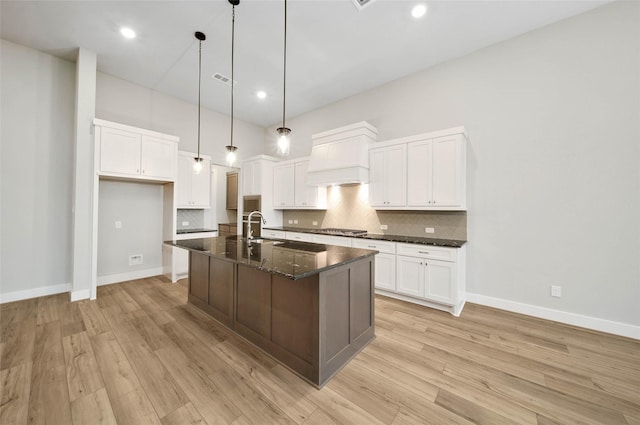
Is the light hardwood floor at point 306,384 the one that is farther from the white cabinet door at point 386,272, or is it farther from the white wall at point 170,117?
the white wall at point 170,117

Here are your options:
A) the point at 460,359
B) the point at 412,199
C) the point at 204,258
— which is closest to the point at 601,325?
the point at 460,359

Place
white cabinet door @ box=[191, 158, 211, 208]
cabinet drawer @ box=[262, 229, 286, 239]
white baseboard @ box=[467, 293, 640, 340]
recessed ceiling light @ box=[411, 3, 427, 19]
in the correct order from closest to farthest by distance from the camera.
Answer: white baseboard @ box=[467, 293, 640, 340] < recessed ceiling light @ box=[411, 3, 427, 19] < white cabinet door @ box=[191, 158, 211, 208] < cabinet drawer @ box=[262, 229, 286, 239]

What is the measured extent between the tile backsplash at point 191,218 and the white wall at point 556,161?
16.4 feet

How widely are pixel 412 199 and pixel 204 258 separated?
9.95 ft

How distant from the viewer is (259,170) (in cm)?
546

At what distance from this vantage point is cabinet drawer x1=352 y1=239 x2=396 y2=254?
3543 millimetres

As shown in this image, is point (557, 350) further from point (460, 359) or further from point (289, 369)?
point (289, 369)

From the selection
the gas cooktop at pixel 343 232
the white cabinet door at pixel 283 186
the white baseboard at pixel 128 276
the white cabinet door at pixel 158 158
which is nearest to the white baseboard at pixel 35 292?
the white baseboard at pixel 128 276

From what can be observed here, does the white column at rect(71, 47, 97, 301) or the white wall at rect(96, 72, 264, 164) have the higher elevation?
the white wall at rect(96, 72, 264, 164)

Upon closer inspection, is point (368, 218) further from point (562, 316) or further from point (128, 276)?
point (128, 276)

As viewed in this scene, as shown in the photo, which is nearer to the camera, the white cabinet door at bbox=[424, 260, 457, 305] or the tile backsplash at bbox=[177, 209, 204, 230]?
the white cabinet door at bbox=[424, 260, 457, 305]

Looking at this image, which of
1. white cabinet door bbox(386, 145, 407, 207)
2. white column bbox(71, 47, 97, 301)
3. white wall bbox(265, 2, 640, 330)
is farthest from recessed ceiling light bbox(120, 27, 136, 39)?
white wall bbox(265, 2, 640, 330)

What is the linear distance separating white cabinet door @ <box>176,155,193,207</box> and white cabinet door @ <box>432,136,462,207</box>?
14.7ft

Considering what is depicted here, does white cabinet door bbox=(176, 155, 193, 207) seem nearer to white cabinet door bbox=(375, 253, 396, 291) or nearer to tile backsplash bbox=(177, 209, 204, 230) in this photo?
tile backsplash bbox=(177, 209, 204, 230)
